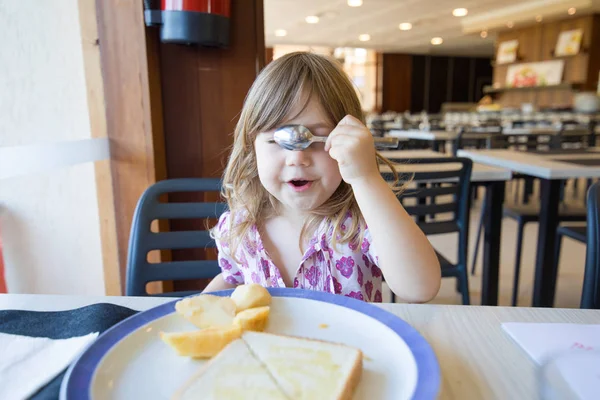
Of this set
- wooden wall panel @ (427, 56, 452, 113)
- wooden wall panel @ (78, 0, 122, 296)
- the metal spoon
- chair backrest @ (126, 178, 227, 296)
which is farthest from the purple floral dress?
wooden wall panel @ (427, 56, 452, 113)

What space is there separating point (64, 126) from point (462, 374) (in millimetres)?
1553

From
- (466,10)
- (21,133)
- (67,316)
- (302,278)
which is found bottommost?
(302,278)

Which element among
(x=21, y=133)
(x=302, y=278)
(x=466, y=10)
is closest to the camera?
(x=302, y=278)

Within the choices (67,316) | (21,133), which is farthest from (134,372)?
(21,133)

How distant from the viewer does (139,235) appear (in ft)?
3.35

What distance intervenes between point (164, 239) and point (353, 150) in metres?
0.60

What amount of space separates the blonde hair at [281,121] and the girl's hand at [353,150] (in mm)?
158

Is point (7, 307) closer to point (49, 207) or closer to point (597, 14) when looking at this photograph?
point (49, 207)

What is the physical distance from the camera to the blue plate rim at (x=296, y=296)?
0.37 metres

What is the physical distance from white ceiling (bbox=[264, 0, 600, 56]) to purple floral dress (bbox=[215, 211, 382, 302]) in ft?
23.2

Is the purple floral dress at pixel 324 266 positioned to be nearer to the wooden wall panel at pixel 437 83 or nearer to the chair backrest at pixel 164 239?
the chair backrest at pixel 164 239

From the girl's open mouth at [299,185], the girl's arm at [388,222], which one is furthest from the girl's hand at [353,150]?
the girl's open mouth at [299,185]

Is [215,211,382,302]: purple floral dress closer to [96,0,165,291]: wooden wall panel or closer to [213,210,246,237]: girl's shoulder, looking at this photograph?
[213,210,246,237]: girl's shoulder

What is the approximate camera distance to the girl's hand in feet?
2.23
